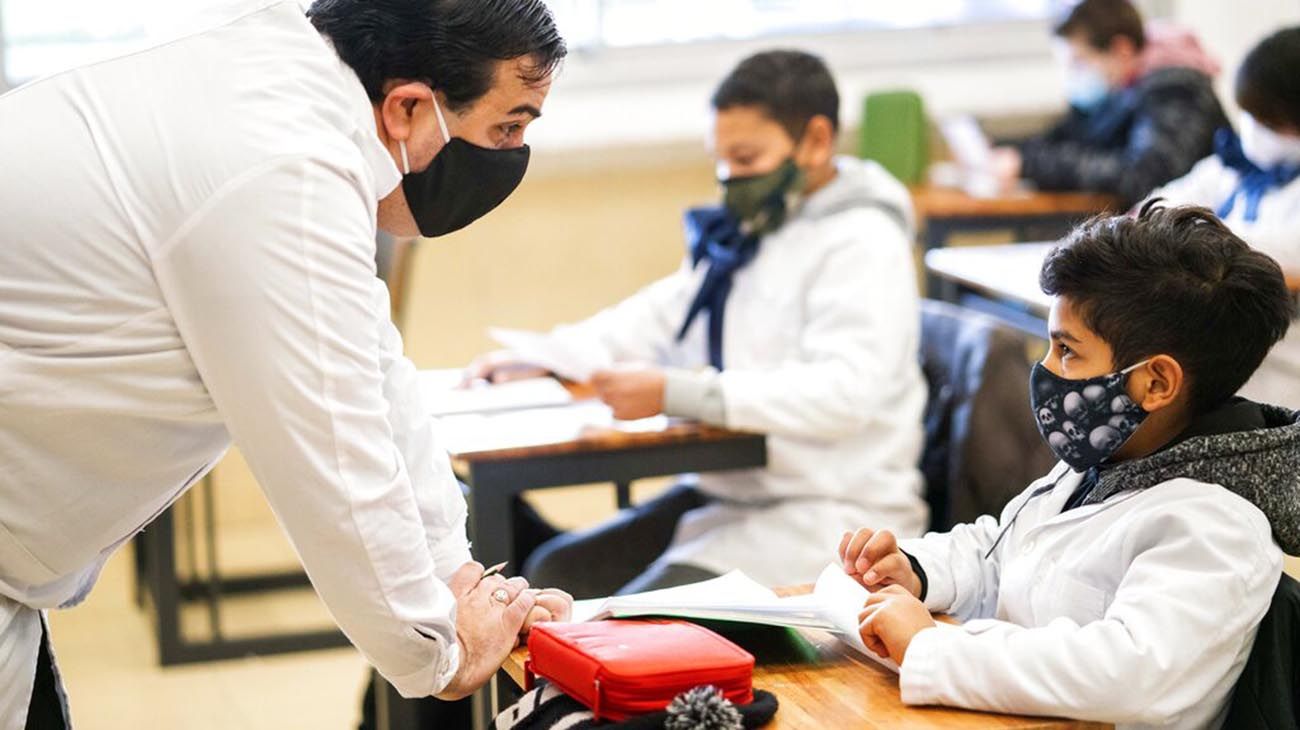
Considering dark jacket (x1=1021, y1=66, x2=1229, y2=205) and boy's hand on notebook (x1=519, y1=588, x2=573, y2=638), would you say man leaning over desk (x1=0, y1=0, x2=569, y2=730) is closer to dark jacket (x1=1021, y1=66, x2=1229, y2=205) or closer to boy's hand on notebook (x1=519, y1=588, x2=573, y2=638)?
boy's hand on notebook (x1=519, y1=588, x2=573, y2=638)

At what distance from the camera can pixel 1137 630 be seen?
1.50 metres

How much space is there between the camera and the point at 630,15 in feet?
16.6

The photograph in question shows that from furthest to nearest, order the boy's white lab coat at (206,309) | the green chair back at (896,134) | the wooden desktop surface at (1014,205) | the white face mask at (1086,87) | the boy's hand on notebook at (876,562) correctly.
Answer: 1. the green chair back at (896,134)
2. the white face mask at (1086,87)
3. the wooden desktop surface at (1014,205)
4. the boy's hand on notebook at (876,562)
5. the boy's white lab coat at (206,309)

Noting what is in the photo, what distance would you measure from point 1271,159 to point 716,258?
1181 mm

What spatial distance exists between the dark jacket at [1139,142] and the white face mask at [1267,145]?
1138mm

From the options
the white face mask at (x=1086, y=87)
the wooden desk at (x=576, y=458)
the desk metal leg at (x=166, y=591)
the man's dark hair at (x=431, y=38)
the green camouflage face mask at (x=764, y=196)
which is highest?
the man's dark hair at (x=431, y=38)

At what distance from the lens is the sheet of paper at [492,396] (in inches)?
112

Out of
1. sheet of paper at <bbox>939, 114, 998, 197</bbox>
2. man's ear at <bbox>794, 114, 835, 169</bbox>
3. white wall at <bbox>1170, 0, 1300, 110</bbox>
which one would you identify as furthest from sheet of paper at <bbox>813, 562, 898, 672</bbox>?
white wall at <bbox>1170, 0, 1300, 110</bbox>

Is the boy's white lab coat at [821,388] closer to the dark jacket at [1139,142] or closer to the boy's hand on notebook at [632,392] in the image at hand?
the boy's hand on notebook at [632,392]

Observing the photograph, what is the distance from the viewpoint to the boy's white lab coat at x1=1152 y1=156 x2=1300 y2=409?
2682 mm

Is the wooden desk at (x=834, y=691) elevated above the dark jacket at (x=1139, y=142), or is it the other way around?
the dark jacket at (x=1139, y=142)

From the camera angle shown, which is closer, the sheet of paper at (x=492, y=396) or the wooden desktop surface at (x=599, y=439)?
the wooden desktop surface at (x=599, y=439)

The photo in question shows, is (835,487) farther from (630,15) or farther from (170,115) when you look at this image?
(630,15)

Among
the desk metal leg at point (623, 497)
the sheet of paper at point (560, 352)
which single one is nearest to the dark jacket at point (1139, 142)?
the desk metal leg at point (623, 497)
